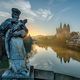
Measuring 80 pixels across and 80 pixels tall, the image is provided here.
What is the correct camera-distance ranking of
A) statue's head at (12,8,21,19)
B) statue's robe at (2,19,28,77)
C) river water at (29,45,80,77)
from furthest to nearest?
1. river water at (29,45,80,77)
2. statue's head at (12,8,21,19)
3. statue's robe at (2,19,28,77)

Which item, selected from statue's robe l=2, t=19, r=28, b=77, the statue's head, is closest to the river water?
statue's robe l=2, t=19, r=28, b=77

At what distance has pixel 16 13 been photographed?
7.39 metres

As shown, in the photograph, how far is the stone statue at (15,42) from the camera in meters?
7.12

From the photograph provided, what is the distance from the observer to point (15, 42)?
7.23 metres

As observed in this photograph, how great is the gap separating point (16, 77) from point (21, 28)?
5.17ft

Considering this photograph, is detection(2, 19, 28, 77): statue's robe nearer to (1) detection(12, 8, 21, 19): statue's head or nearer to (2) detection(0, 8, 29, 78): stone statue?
(2) detection(0, 8, 29, 78): stone statue

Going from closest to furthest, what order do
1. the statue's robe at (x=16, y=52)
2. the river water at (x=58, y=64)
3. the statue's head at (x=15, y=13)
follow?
the statue's robe at (x=16, y=52), the statue's head at (x=15, y=13), the river water at (x=58, y=64)

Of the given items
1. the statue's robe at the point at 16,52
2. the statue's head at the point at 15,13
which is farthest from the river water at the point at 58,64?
the statue's head at the point at 15,13

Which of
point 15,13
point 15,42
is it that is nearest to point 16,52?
point 15,42

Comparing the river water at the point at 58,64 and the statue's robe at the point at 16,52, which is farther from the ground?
the statue's robe at the point at 16,52

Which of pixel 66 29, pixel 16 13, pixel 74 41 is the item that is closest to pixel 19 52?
pixel 16 13

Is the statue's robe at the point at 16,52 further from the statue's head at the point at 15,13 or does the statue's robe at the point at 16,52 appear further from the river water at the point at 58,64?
the river water at the point at 58,64

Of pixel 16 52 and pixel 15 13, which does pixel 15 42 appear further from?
pixel 15 13

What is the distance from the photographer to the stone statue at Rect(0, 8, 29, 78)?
23.4 feet
